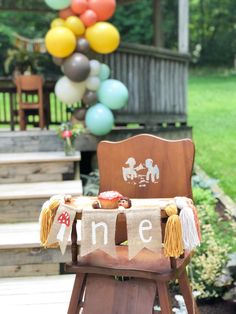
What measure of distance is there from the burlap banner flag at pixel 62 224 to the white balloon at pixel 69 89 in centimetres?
278

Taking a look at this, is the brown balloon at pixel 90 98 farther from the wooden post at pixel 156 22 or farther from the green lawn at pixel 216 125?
the wooden post at pixel 156 22

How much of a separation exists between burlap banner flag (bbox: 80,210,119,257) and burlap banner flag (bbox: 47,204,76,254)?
0.22 ft

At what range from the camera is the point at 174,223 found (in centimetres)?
228

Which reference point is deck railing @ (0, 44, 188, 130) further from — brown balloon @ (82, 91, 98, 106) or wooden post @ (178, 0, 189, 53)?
brown balloon @ (82, 91, 98, 106)

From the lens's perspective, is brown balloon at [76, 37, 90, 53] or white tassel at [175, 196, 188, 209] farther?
brown balloon at [76, 37, 90, 53]

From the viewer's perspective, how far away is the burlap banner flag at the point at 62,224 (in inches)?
94.0

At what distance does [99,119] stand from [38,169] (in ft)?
2.22

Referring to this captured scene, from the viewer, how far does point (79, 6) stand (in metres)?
4.95

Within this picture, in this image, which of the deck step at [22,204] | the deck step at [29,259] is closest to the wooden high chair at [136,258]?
the deck step at [29,259]

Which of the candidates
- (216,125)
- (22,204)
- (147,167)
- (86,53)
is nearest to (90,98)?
(86,53)

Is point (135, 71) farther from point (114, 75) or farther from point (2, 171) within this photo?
point (2, 171)

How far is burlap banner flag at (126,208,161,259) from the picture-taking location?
7.54ft

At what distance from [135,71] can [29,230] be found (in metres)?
2.41

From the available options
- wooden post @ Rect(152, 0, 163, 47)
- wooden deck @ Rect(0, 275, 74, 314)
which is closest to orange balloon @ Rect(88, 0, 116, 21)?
wooden deck @ Rect(0, 275, 74, 314)
